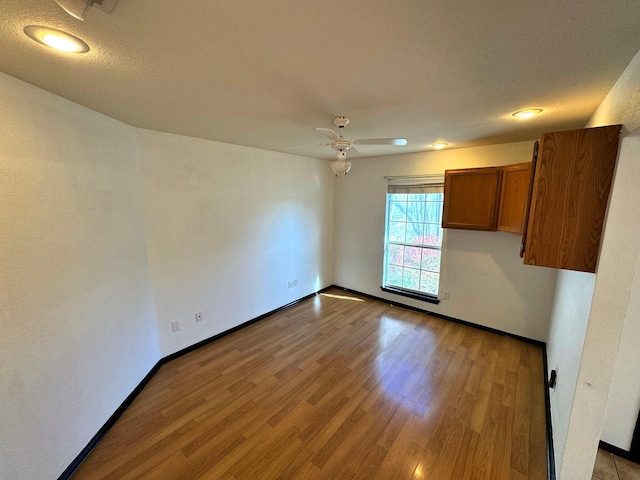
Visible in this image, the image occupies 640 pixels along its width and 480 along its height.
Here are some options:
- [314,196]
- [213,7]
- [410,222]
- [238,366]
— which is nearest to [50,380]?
[238,366]

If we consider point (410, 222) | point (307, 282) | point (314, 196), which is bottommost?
point (307, 282)

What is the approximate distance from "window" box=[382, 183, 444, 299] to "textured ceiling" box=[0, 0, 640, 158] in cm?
167

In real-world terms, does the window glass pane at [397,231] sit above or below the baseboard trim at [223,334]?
above

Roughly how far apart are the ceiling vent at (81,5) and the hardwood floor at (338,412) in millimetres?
2326

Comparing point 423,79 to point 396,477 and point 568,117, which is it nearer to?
point 568,117

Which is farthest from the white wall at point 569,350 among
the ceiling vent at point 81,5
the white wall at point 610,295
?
the ceiling vent at point 81,5

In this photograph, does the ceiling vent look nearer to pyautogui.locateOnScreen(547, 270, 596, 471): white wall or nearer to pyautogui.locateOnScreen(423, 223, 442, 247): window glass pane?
pyautogui.locateOnScreen(547, 270, 596, 471): white wall

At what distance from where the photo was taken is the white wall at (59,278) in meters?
1.30

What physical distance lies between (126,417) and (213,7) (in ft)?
9.02

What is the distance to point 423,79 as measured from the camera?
1388 millimetres

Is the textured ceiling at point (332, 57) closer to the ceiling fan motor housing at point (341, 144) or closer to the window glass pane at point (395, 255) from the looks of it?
the ceiling fan motor housing at point (341, 144)

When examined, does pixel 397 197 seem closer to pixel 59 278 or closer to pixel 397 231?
pixel 397 231

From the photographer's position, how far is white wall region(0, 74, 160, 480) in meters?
1.30

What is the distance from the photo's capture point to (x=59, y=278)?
5.06 feet
